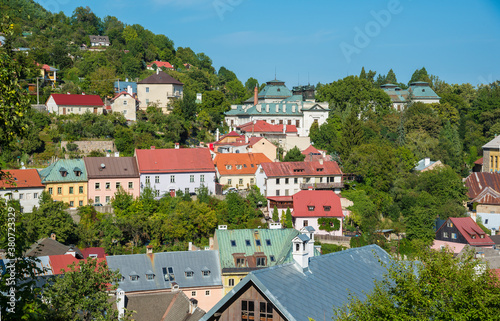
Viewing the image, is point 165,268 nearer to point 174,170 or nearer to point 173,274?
point 173,274

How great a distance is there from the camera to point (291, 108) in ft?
249

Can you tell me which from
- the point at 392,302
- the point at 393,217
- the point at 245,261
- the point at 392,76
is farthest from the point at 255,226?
the point at 392,76

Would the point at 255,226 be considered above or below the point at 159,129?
below

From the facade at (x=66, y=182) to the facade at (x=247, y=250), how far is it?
49.2ft

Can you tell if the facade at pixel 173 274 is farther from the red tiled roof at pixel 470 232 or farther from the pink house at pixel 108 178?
the red tiled roof at pixel 470 232

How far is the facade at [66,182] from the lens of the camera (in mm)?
44562

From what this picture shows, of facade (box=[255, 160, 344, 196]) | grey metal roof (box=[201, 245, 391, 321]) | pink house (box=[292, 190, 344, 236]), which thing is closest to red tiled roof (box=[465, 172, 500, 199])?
facade (box=[255, 160, 344, 196])

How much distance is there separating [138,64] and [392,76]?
203 feet

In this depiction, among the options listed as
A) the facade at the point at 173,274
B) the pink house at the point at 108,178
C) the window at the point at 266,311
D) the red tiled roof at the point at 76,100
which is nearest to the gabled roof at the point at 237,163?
the pink house at the point at 108,178

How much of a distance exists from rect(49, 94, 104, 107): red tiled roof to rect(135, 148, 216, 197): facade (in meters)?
15.2

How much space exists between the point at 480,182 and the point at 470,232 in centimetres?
1361

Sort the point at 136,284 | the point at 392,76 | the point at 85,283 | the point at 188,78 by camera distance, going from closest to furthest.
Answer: the point at 85,283 → the point at 136,284 → the point at 188,78 → the point at 392,76

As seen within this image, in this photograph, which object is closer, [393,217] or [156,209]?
[156,209]

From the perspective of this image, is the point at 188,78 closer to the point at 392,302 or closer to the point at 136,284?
the point at 136,284
